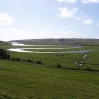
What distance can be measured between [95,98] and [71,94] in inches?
117

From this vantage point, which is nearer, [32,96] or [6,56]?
[32,96]

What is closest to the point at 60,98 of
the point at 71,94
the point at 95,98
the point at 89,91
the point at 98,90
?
the point at 71,94

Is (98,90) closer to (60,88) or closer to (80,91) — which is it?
(80,91)

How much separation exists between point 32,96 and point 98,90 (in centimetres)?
1037

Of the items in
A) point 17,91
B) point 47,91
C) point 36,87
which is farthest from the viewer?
point 36,87

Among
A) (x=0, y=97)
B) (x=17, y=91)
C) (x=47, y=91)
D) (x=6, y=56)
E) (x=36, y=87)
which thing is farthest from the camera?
(x=6, y=56)

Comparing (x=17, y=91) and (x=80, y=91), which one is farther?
(x=80, y=91)

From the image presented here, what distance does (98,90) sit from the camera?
2777 centimetres

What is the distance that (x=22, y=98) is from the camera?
2097 centimetres

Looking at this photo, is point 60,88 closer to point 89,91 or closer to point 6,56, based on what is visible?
point 89,91

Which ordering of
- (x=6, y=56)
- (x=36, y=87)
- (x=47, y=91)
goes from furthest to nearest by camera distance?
(x=6, y=56), (x=36, y=87), (x=47, y=91)

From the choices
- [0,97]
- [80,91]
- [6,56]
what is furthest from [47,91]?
[6,56]

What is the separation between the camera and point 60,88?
27.5 metres

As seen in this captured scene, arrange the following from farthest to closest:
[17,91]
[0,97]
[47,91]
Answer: [47,91], [17,91], [0,97]
